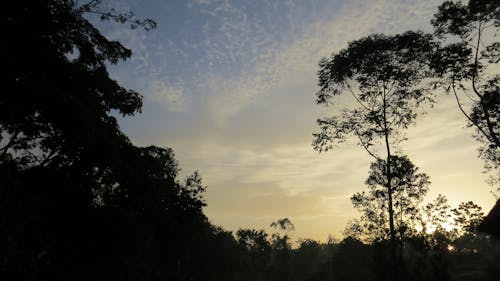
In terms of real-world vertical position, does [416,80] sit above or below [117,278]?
above

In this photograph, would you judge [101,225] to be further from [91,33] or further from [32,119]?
[91,33]

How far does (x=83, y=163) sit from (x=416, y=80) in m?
22.0

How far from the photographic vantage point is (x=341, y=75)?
2719cm

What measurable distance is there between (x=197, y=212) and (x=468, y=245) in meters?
142

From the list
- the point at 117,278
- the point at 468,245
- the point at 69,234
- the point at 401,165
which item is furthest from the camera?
the point at 468,245

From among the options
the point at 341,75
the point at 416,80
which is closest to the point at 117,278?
the point at 341,75

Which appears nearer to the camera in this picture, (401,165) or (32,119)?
(32,119)

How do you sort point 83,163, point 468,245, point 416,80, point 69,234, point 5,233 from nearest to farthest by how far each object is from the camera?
point 5,233
point 83,163
point 69,234
point 416,80
point 468,245

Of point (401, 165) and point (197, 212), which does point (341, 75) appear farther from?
point (197, 212)

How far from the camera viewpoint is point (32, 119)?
13.5m

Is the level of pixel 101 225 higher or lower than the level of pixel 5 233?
higher

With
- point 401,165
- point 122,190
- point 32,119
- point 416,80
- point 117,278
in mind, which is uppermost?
point 416,80

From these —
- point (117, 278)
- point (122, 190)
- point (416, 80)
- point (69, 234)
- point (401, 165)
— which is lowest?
point (117, 278)

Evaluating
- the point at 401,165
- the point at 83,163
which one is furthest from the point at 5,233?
the point at 401,165
